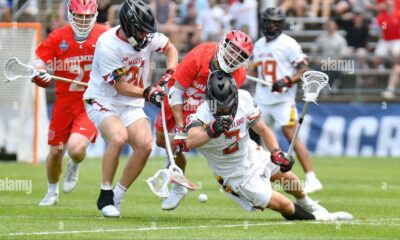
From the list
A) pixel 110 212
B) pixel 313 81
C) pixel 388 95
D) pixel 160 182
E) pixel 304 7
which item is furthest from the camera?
pixel 304 7

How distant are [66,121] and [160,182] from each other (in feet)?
9.15

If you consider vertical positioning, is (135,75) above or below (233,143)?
above

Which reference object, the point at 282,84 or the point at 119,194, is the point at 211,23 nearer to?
the point at 282,84

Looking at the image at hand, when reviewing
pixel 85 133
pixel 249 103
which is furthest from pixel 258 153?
pixel 85 133

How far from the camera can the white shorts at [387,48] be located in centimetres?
2302

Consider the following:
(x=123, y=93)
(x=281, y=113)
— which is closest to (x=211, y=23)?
(x=281, y=113)

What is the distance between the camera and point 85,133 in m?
12.5

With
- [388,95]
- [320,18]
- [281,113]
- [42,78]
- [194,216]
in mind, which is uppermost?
[42,78]

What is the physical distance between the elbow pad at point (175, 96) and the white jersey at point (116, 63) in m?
0.32

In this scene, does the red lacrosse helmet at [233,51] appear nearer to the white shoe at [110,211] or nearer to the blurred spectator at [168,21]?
the white shoe at [110,211]

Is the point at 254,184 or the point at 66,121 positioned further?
the point at 66,121

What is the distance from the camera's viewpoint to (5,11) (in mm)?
22797

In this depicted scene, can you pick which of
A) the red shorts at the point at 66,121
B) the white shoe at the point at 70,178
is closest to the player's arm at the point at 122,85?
the red shorts at the point at 66,121

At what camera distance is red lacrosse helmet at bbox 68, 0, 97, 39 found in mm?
11750
